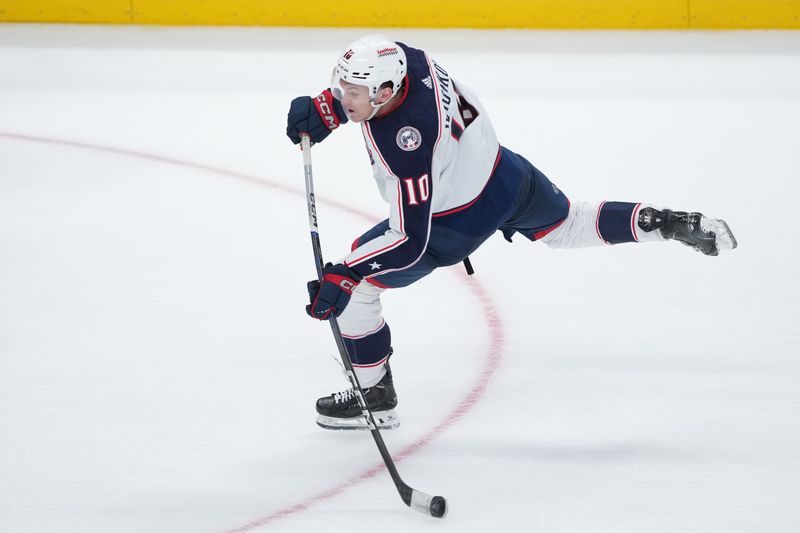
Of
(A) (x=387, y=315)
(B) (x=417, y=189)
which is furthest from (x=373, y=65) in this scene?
(A) (x=387, y=315)

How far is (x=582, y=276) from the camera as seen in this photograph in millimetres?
4867

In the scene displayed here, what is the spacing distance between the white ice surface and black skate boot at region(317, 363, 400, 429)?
43 mm

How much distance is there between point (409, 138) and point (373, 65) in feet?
0.73

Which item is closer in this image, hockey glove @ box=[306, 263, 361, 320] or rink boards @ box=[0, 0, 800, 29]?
hockey glove @ box=[306, 263, 361, 320]

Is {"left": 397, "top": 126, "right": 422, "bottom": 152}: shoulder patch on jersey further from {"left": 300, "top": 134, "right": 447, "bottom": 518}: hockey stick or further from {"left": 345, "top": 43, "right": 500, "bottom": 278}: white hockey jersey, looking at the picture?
{"left": 300, "top": 134, "right": 447, "bottom": 518}: hockey stick

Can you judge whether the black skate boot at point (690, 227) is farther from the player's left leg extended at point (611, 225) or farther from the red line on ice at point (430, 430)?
the red line on ice at point (430, 430)

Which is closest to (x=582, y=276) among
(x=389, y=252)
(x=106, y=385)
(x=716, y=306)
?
(x=716, y=306)

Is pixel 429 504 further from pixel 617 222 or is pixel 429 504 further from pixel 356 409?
pixel 617 222

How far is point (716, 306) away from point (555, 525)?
1629 mm

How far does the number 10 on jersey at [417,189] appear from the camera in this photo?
10.9ft

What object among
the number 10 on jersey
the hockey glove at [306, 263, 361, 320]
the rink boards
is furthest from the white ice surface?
the number 10 on jersey

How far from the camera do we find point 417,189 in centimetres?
332

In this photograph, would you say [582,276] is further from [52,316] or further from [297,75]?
[297,75]

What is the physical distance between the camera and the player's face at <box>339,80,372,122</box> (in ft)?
10.9
